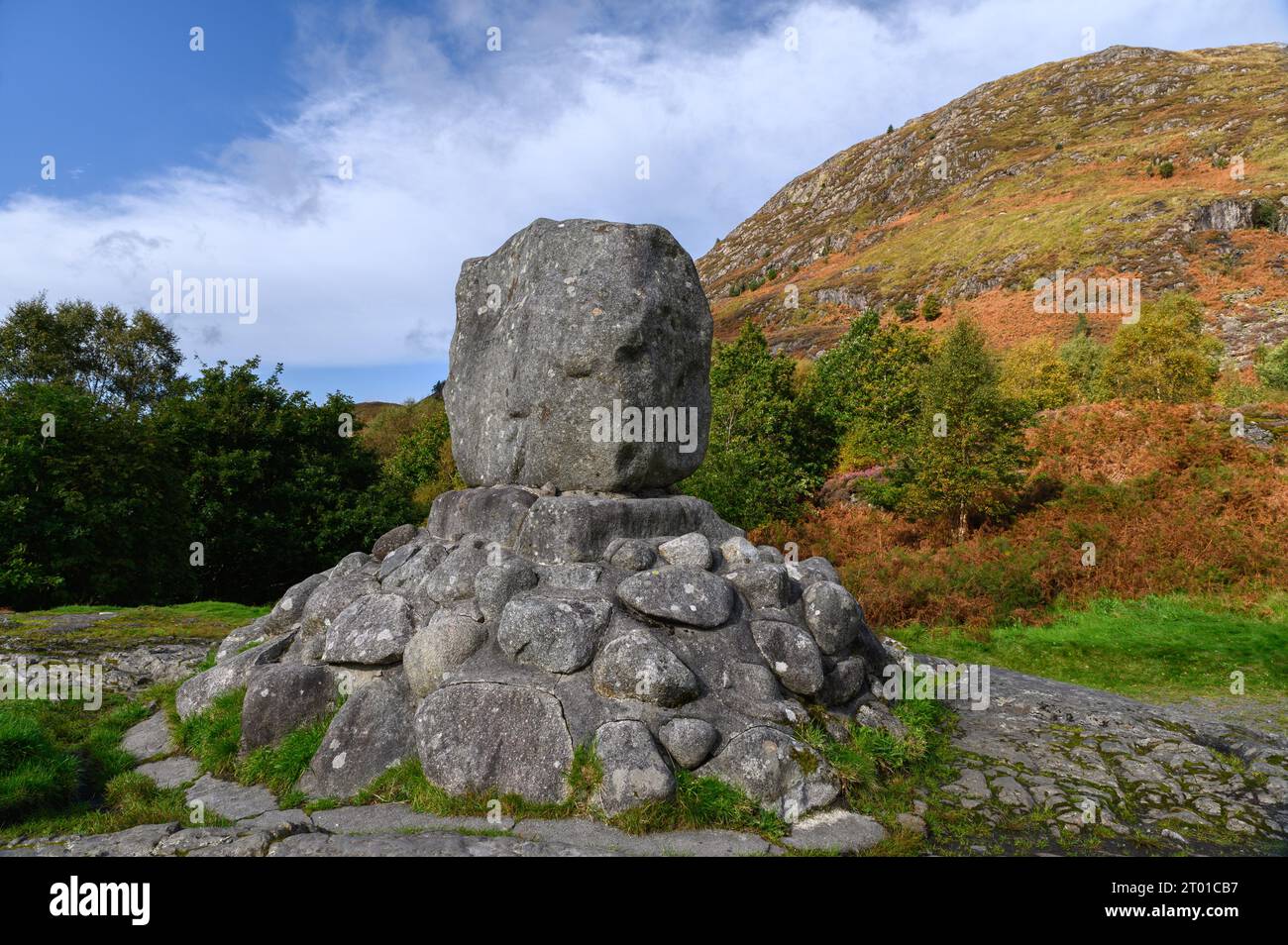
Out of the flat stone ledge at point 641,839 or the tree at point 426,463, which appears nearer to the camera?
the flat stone ledge at point 641,839

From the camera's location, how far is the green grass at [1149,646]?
433 inches

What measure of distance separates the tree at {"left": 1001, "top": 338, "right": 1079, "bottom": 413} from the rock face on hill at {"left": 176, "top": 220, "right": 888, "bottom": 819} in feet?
101

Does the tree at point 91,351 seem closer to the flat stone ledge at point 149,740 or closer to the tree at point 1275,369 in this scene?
the flat stone ledge at point 149,740

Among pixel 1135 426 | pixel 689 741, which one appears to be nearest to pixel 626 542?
pixel 689 741

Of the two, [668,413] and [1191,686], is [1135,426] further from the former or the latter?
[668,413]

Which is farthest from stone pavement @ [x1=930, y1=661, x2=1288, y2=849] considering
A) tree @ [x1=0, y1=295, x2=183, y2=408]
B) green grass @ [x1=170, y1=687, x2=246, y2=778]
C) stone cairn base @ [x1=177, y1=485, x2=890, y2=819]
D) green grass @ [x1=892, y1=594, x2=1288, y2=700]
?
tree @ [x1=0, y1=295, x2=183, y2=408]

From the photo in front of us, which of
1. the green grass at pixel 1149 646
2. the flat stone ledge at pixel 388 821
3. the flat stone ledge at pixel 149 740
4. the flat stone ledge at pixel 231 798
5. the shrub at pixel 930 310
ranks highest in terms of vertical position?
the shrub at pixel 930 310

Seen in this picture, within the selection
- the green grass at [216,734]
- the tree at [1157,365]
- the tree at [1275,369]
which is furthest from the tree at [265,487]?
the tree at [1275,369]

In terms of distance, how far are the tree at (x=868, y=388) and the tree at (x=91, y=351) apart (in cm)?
3343

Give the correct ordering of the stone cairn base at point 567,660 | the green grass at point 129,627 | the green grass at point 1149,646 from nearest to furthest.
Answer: the stone cairn base at point 567,660
the green grass at point 1149,646
the green grass at point 129,627

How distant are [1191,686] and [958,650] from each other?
3.62 m

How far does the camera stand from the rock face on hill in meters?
5.72

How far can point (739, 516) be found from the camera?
20453 millimetres

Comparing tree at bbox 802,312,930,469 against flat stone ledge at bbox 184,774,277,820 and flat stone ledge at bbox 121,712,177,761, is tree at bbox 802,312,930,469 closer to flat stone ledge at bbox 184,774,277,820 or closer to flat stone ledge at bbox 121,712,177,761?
flat stone ledge at bbox 121,712,177,761
